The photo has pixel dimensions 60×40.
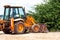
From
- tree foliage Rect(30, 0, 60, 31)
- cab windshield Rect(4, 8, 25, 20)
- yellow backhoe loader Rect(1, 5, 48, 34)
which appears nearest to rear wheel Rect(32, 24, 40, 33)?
yellow backhoe loader Rect(1, 5, 48, 34)

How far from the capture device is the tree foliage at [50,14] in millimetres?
26234

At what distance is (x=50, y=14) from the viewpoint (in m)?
26.2

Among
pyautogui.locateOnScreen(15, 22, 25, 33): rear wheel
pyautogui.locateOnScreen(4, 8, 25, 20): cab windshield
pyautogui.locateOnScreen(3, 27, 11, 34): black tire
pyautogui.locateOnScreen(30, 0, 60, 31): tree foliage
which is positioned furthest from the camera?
pyautogui.locateOnScreen(30, 0, 60, 31): tree foliage

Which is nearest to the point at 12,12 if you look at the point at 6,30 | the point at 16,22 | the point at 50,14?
the point at 16,22

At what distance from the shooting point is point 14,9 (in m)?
24.0

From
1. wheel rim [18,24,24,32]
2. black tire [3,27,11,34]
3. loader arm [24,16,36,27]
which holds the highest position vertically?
loader arm [24,16,36,27]

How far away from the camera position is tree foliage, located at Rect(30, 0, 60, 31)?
26.2 metres

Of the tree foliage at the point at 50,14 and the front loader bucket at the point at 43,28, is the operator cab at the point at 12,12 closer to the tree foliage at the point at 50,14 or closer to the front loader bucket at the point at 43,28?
the front loader bucket at the point at 43,28

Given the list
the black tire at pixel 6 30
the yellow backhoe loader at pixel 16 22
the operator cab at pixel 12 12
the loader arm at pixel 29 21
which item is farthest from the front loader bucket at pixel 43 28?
the black tire at pixel 6 30

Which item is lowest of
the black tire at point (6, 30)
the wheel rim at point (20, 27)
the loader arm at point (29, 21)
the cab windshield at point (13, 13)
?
the black tire at point (6, 30)

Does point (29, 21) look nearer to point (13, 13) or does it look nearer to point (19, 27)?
point (19, 27)

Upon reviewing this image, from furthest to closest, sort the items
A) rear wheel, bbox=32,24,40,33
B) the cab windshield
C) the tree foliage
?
the tree foliage < rear wheel, bbox=32,24,40,33 < the cab windshield

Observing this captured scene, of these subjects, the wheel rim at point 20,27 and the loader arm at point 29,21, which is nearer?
the wheel rim at point 20,27

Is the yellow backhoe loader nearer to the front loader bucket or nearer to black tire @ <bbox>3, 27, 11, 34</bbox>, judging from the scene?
black tire @ <bbox>3, 27, 11, 34</bbox>
